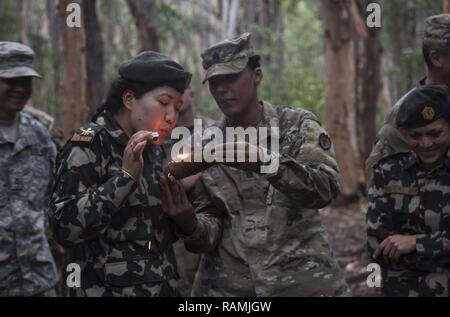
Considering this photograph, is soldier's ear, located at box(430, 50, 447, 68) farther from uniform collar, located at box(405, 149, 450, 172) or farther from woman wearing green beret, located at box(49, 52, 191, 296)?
woman wearing green beret, located at box(49, 52, 191, 296)

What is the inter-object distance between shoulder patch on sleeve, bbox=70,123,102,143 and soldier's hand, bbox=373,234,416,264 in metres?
1.52

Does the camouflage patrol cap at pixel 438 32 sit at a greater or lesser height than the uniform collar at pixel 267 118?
greater

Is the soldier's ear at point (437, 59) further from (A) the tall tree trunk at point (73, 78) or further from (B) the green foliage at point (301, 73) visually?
(B) the green foliage at point (301, 73)

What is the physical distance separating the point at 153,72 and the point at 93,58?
7.06 metres

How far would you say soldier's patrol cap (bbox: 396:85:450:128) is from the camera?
3.67 meters

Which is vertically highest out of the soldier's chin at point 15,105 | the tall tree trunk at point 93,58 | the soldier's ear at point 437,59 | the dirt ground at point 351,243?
the tall tree trunk at point 93,58

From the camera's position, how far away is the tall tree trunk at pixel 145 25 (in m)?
10.3

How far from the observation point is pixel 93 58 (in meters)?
10.3

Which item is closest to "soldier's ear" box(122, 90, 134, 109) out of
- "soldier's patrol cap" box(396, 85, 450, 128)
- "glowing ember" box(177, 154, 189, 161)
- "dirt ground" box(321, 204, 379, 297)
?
"glowing ember" box(177, 154, 189, 161)

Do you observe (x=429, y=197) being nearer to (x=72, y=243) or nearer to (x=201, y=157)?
(x=201, y=157)

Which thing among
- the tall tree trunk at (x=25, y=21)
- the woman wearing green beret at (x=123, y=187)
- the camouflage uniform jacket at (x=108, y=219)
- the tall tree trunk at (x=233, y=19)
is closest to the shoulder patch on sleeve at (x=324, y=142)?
the woman wearing green beret at (x=123, y=187)

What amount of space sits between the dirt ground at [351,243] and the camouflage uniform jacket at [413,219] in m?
2.91

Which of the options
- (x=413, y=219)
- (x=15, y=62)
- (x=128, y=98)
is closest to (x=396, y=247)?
(x=413, y=219)

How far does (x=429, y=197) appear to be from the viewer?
3.75 metres
